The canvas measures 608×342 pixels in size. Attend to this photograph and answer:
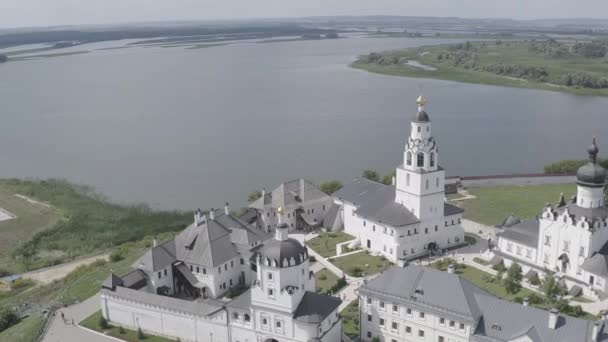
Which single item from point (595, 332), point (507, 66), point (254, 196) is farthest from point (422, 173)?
point (507, 66)

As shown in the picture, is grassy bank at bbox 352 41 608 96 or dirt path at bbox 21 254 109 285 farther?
grassy bank at bbox 352 41 608 96

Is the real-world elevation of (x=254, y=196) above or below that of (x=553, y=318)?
below

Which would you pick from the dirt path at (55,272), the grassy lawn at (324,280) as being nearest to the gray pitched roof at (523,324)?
the grassy lawn at (324,280)

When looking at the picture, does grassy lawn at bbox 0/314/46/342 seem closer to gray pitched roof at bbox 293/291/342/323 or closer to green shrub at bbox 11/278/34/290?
green shrub at bbox 11/278/34/290

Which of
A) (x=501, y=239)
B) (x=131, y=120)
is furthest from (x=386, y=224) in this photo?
(x=131, y=120)

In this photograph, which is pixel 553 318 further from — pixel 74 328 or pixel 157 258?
pixel 74 328

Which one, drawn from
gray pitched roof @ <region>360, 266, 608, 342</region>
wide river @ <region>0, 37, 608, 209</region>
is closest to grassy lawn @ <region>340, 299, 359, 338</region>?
gray pitched roof @ <region>360, 266, 608, 342</region>
